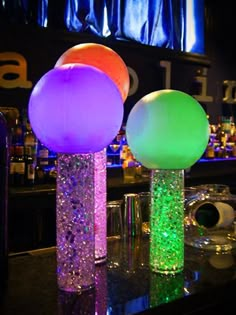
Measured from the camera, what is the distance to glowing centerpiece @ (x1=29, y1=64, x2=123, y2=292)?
835mm

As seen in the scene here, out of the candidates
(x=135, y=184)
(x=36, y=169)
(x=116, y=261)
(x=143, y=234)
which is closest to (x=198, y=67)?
(x=135, y=184)

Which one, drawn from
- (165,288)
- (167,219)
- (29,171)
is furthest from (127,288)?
(29,171)

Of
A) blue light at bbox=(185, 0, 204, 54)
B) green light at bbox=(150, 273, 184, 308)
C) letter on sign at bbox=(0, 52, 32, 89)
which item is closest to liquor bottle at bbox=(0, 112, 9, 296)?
green light at bbox=(150, 273, 184, 308)

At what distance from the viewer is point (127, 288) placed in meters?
0.94

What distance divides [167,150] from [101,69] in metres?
0.29

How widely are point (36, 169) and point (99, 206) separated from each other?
2.00 m

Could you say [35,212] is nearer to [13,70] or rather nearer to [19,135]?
[19,135]

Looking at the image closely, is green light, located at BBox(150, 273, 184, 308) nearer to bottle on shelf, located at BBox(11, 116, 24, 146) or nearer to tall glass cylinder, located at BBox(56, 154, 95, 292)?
tall glass cylinder, located at BBox(56, 154, 95, 292)

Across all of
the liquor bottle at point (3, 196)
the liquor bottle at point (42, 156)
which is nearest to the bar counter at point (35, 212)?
the liquor bottle at point (42, 156)

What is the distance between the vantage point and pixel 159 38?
4027 millimetres

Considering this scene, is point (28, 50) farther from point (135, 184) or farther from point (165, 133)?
point (165, 133)

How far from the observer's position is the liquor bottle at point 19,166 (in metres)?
2.87

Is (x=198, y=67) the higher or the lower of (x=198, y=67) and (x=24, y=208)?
the higher

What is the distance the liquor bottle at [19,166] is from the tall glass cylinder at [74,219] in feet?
6.66
